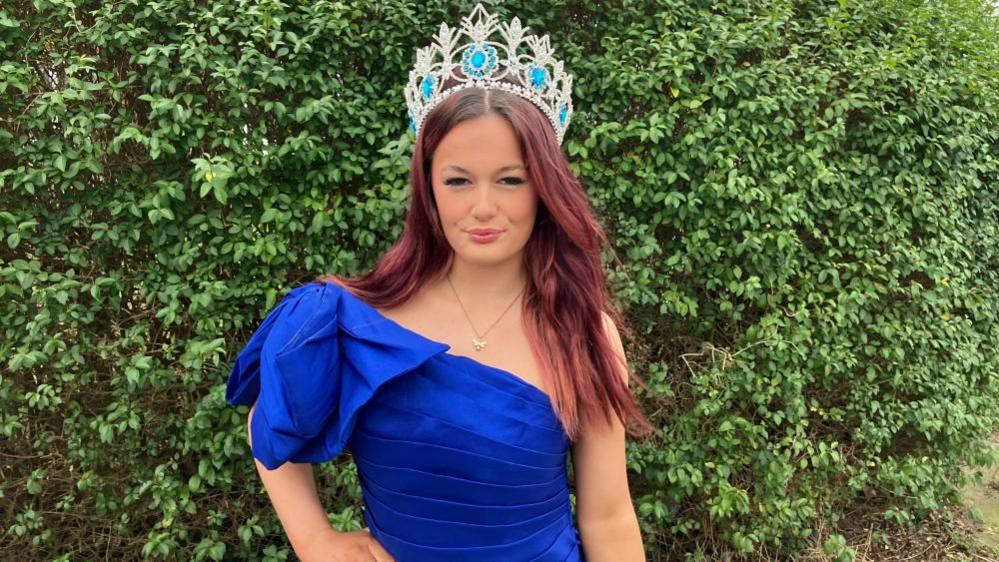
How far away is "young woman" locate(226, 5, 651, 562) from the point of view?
4.37 feet

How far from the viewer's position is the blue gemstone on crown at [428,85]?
1475 millimetres

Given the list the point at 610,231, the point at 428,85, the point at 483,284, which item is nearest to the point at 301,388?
the point at 483,284

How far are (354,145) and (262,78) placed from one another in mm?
440

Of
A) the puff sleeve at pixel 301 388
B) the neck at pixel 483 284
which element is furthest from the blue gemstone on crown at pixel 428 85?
the puff sleeve at pixel 301 388

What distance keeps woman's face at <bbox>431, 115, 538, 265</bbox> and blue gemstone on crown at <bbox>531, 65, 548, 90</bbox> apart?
→ 0.18 metres

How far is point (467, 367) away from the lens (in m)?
1.38

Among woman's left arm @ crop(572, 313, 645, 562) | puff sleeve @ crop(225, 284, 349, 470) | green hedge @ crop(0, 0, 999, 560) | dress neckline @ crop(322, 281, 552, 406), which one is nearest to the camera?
puff sleeve @ crop(225, 284, 349, 470)

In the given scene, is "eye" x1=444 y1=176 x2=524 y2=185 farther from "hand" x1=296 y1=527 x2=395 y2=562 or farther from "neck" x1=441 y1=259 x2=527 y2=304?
"hand" x1=296 y1=527 x2=395 y2=562

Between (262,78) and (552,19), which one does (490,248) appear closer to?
(262,78)

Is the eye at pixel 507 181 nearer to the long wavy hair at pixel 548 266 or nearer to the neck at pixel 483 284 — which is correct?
the long wavy hair at pixel 548 266

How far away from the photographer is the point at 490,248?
4.48 ft

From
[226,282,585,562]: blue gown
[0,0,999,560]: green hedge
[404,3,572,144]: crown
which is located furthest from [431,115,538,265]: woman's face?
[0,0,999,560]: green hedge

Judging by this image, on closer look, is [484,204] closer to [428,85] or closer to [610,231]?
[428,85]

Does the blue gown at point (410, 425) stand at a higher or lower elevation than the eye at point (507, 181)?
lower
